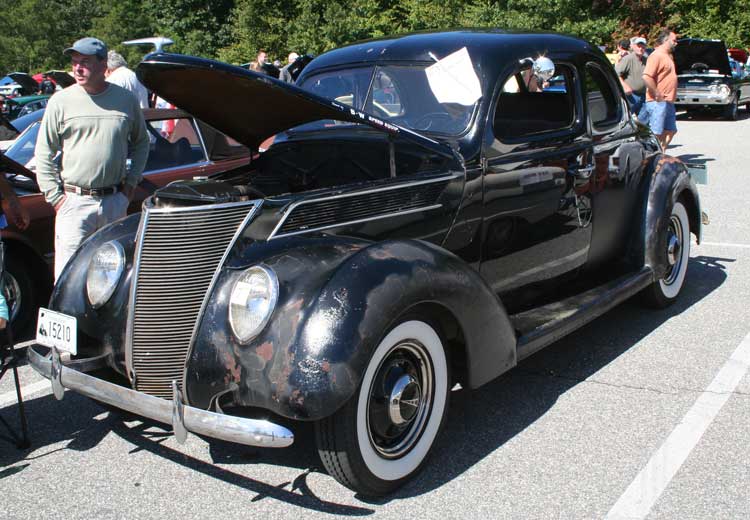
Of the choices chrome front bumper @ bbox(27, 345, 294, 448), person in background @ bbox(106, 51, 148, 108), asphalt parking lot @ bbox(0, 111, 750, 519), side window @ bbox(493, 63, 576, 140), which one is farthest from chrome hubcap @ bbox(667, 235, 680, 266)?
person in background @ bbox(106, 51, 148, 108)

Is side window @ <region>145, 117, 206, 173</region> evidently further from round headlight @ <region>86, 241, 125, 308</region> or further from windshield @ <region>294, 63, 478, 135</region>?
round headlight @ <region>86, 241, 125, 308</region>

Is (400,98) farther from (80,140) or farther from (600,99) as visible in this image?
(80,140)

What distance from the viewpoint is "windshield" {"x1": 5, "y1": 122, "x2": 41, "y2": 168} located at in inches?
244

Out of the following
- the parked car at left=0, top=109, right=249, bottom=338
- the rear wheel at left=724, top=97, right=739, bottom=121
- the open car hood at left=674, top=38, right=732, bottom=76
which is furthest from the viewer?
→ the rear wheel at left=724, top=97, right=739, bottom=121

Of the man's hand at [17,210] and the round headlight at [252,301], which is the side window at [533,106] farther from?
the man's hand at [17,210]

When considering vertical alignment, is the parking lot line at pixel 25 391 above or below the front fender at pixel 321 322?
below

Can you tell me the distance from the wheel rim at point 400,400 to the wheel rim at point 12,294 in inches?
125

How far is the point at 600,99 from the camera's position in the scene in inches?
200

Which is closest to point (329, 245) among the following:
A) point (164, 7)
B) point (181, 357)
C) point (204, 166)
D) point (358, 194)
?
point (358, 194)

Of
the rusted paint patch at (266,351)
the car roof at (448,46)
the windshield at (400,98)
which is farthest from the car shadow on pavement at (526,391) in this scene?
the car roof at (448,46)

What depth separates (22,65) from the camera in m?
44.6

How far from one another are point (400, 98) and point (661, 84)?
6.97 meters

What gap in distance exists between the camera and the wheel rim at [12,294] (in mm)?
5137

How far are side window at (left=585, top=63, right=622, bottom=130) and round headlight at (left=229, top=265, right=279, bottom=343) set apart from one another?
2726 mm
